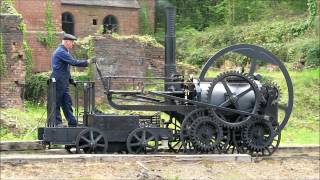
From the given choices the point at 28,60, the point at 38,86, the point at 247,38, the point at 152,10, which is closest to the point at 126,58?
the point at 28,60

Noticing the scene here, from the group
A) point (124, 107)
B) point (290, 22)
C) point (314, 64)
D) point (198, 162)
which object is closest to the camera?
point (198, 162)

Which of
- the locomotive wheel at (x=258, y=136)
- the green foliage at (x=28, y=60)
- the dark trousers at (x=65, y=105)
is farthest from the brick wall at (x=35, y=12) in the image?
the locomotive wheel at (x=258, y=136)

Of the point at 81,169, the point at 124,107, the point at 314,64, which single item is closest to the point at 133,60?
the point at 314,64

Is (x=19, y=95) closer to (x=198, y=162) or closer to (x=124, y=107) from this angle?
(x=124, y=107)

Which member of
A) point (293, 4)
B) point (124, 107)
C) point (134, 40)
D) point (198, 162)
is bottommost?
point (198, 162)

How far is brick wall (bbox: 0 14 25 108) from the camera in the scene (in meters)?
19.1

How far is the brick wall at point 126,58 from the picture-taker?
2606cm

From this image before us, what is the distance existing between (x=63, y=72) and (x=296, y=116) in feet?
31.2

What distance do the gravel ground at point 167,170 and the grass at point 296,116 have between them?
4.41 m

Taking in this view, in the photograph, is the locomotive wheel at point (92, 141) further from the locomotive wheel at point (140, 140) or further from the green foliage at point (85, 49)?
the green foliage at point (85, 49)

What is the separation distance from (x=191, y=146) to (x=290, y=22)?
2453cm

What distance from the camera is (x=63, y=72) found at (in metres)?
12.1

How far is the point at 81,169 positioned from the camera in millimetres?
10336

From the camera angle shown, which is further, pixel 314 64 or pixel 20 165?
pixel 314 64
